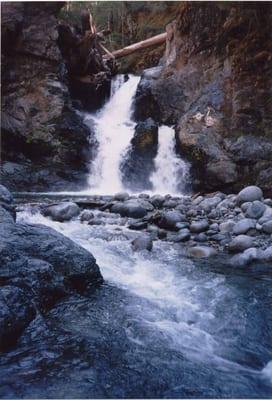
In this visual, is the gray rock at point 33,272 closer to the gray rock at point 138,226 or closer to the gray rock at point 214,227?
the gray rock at point 138,226

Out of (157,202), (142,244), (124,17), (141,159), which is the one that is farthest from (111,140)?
(124,17)

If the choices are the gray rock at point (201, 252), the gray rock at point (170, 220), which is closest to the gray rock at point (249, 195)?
the gray rock at point (170, 220)

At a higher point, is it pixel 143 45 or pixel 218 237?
pixel 143 45

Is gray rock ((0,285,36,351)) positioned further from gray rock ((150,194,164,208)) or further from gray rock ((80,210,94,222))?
gray rock ((150,194,164,208))

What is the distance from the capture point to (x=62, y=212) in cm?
686

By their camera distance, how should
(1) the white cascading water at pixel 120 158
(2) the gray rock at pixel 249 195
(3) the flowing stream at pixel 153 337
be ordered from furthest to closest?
(1) the white cascading water at pixel 120 158, (2) the gray rock at pixel 249 195, (3) the flowing stream at pixel 153 337

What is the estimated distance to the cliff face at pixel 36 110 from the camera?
11.0m

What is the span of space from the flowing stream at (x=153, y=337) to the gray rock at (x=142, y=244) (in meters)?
0.14

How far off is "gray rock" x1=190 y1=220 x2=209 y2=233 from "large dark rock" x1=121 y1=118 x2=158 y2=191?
173 inches

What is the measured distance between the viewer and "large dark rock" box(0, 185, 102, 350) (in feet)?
9.85

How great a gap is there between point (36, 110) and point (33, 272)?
8691 millimetres

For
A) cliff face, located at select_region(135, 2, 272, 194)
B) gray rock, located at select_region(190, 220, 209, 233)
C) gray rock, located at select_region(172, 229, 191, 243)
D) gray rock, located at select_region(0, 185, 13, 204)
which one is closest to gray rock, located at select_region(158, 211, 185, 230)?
gray rock, located at select_region(190, 220, 209, 233)

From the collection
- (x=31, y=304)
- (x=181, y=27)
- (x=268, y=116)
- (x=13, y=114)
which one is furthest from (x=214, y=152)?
Result: (x=31, y=304)

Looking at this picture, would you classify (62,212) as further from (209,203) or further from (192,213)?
(209,203)
